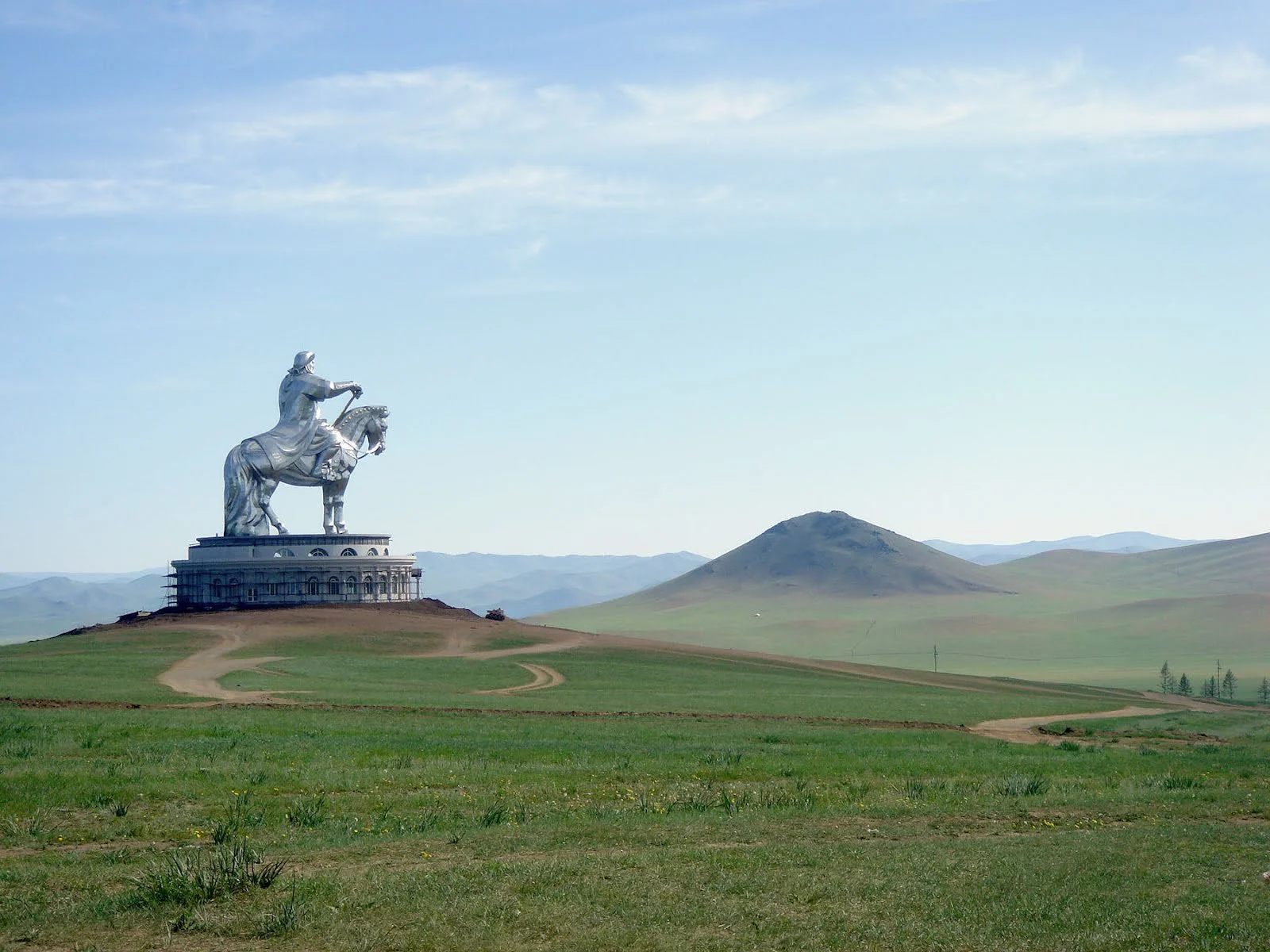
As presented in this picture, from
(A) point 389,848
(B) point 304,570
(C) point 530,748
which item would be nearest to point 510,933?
(A) point 389,848

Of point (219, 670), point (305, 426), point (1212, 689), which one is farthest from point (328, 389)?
point (1212, 689)

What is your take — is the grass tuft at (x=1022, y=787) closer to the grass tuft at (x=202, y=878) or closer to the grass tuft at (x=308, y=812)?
the grass tuft at (x=308, y=812)

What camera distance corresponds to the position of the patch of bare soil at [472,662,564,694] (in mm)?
54406

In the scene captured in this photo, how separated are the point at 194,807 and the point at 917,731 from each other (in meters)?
23.1

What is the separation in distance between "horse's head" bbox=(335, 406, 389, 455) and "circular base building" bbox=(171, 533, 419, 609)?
6831 mm

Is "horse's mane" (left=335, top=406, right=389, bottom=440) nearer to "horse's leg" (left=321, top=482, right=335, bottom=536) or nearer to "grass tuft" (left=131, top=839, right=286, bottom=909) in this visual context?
"horse's leg" (left=321, top=482, right=335, bottom=536)

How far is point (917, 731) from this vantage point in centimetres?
3988

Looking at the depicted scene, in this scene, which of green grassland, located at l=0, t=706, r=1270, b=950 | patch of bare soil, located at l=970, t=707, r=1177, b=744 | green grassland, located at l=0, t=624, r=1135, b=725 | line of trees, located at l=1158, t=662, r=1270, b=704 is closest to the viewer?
green grassland, located at l=0, t=706, r=1270, b=950

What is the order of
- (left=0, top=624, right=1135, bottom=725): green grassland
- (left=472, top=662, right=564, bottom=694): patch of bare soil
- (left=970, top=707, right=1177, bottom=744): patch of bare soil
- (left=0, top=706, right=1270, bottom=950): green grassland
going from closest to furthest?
(left=0, top=706, right=1270, bottom=950): green grassland < (left=970, top=707, right=1177, bottom=744): patch of bare soil < (left=0, top=624, right=1135, bottom=725): green grassland < (left=472, top=662, right=564, bottom=694): patch of bare soil

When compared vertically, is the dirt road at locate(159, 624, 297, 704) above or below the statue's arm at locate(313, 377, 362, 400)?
below

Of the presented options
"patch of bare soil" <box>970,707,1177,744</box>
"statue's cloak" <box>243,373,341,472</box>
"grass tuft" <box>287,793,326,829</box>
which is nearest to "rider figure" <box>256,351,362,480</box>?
"statue's cloak" <box>243,373,341,472</box>

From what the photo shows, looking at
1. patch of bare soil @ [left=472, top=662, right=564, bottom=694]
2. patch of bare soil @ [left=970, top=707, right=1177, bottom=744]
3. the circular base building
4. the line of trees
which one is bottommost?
the line of trees

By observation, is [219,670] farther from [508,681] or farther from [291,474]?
[291,474]

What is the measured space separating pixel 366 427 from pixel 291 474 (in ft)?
19.5
